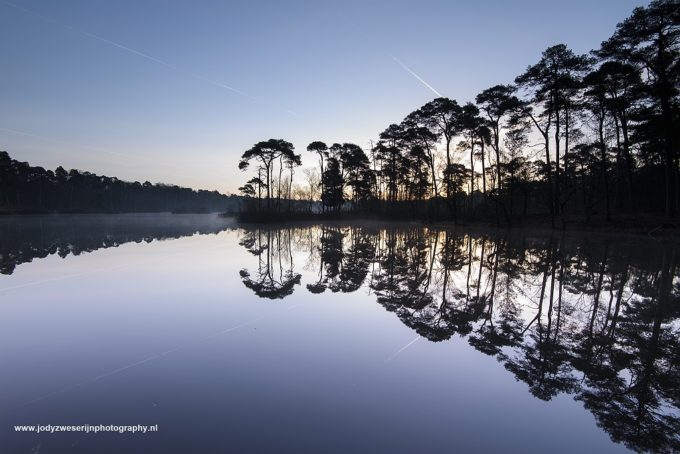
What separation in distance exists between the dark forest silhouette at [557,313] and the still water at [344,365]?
3 cm

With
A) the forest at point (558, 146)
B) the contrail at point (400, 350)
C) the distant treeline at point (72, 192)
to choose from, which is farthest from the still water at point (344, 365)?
the distant treeline at point (72, 192)

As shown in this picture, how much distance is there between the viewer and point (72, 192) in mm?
92000

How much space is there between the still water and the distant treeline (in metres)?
62.0

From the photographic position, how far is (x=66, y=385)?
3.27m

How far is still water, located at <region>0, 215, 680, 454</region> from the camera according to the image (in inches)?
101

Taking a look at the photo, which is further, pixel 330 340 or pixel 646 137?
pixel 646 137

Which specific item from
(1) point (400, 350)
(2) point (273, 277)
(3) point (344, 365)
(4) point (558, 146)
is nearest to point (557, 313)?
(1) point (400, 350)

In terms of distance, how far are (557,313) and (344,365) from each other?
4018 mm

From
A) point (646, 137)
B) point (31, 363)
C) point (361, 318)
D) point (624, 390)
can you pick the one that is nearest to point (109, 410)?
point (31, 363)

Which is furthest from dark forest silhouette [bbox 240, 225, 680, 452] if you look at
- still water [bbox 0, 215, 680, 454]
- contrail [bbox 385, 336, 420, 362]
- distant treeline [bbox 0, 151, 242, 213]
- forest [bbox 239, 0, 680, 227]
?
distant treeline [bbox 0, 151, 242, 213]

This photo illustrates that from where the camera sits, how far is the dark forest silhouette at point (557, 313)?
3193 mm

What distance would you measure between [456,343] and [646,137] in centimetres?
2624

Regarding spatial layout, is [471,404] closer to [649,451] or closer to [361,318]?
[649,451]

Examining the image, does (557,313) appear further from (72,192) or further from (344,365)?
(72,192)
